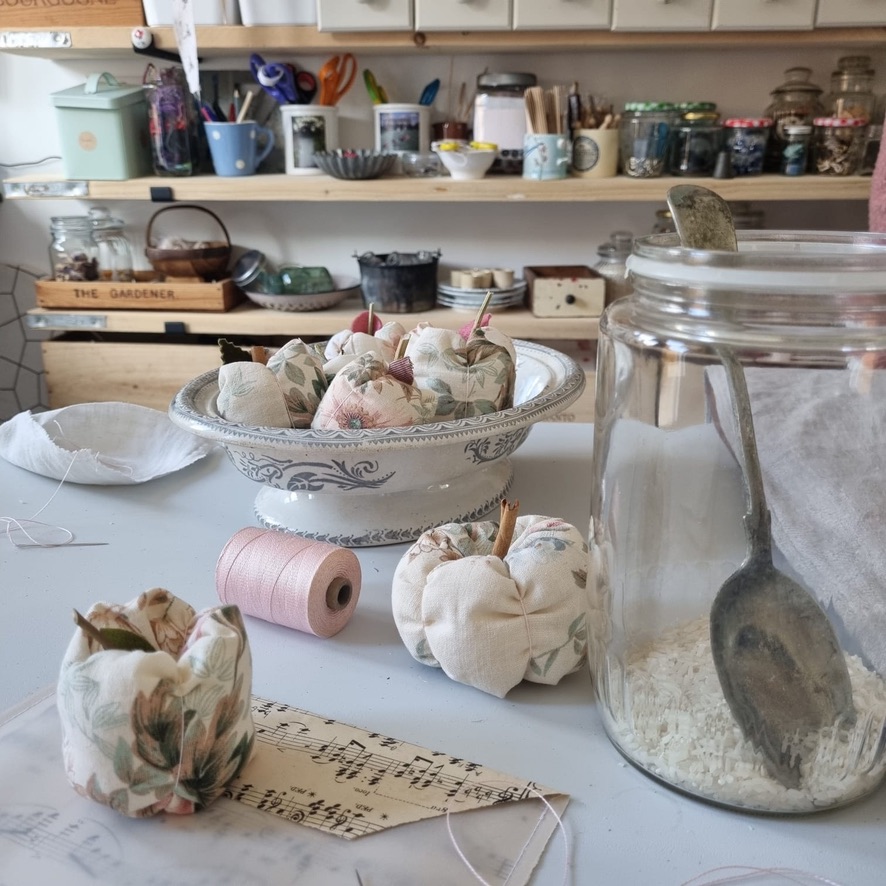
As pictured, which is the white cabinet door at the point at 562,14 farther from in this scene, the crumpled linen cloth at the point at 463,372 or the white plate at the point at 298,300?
the crumpled linen cloth at the point at 463,372

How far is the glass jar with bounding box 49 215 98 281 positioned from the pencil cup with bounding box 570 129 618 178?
99 centimetres

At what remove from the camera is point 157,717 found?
1.10 ft

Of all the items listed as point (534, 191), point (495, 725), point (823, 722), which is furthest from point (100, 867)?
point (534, 191)

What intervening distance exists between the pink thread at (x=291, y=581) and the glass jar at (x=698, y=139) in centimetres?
128

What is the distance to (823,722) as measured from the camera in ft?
1.17

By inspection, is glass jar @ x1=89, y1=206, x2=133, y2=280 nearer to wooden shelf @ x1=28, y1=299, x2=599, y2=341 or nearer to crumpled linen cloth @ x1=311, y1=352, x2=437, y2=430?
wooden shelf @ x1=28, y1=299, x2=599, y2=341

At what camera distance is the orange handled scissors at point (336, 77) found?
1582 mm

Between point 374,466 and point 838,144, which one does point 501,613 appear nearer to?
point 374,466

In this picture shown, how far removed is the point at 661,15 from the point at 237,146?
0.80m

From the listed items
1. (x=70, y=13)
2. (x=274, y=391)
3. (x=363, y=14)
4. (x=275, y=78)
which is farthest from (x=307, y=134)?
(x=274, y=391)

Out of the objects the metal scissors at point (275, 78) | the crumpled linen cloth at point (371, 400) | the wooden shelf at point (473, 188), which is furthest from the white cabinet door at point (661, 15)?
the crumpled linen cloth at point (371, 400)

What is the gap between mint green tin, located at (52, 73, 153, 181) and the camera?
1543mm

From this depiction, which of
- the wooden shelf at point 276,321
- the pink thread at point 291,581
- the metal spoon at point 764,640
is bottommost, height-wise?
the wooden shelf at point 276,321

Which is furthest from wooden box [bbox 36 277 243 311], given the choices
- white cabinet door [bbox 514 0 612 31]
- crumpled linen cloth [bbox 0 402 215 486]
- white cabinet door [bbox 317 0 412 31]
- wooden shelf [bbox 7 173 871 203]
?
crumpled linen cloth [bbox 0 402 215 486]
